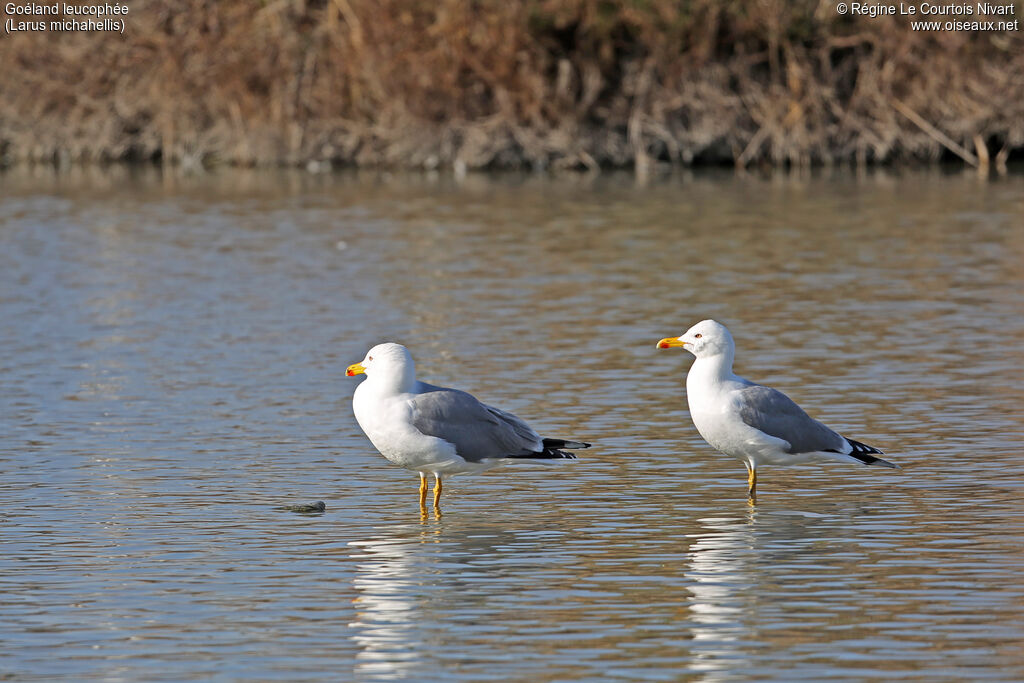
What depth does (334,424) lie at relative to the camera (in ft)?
42.6

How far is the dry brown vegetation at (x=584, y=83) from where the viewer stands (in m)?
39.6

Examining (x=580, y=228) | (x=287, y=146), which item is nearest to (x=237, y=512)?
(x=580, y=228)

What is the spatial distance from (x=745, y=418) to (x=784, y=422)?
0.87ft

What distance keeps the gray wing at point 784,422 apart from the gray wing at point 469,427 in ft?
3.95

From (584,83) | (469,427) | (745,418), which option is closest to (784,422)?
(745,418)

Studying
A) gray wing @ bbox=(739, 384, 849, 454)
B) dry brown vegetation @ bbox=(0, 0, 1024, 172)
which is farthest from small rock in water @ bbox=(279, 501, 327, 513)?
dry brown vegetation @ bbox=(0, 0, 1024, 172)

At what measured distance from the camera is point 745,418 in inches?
390

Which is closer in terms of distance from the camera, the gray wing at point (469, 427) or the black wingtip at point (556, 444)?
the gray wing at point (469, 427)

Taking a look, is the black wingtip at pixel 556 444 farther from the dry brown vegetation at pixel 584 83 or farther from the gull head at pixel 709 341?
the dry brown vegetation at pixel 584 83

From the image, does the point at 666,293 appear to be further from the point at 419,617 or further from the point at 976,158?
the point at 976,158

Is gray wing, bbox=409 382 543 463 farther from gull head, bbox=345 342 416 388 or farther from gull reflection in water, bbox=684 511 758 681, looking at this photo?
gull reflection in water, bbox=684 511 758 681

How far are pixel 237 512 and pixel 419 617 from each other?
7.96 feet

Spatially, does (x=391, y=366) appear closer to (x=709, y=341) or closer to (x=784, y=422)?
(x=709, y=341)

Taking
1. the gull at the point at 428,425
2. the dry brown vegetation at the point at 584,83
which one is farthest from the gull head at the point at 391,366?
the dry brown vegetation at the point at 584,83
